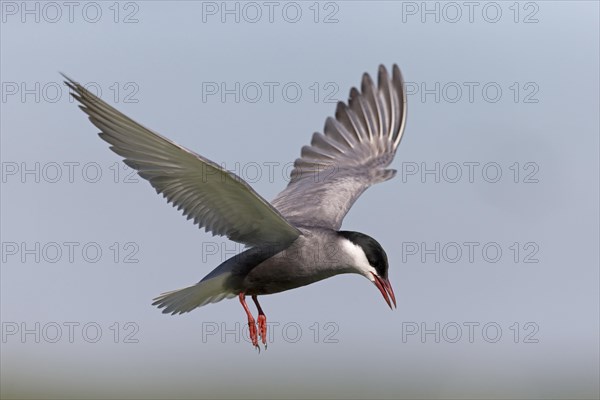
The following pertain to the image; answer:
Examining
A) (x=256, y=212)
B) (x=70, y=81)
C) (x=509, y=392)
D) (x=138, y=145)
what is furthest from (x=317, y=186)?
(x=509, y=392)

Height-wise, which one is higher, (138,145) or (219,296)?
(138,145)

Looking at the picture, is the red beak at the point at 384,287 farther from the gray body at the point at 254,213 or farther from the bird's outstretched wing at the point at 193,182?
the bird's outstretched wing at the point at 193,182

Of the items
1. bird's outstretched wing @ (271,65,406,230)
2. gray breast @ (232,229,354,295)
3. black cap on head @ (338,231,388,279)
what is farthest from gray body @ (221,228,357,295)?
bird's outstretched wing @ (271,65,406,230)

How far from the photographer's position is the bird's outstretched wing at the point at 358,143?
1299cm

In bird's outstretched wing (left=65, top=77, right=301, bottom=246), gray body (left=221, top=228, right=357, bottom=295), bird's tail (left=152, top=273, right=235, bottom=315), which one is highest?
bird's outstretched wing (left=65, top=77, right=301, bottom=246)

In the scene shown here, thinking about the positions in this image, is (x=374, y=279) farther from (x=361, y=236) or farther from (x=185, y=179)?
(x=185, y=179)

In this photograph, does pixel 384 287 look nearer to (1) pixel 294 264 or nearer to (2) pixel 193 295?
(1) pixel 294 264

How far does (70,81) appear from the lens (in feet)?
30.6

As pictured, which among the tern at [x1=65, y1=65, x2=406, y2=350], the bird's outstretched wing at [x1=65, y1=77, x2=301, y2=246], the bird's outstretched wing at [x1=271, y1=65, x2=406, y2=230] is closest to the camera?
the bird's outstretched wing at [x1=65, y1=77, x2=301, y2=246]

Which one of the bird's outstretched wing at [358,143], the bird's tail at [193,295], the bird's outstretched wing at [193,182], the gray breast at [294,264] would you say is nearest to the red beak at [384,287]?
the gray breast at [294,264]

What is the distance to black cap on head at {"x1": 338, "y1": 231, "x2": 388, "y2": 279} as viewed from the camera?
1086cm

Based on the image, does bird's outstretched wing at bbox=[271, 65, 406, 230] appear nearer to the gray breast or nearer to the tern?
the tern

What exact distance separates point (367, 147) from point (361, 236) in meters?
2.99

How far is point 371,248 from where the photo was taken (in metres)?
10.9
